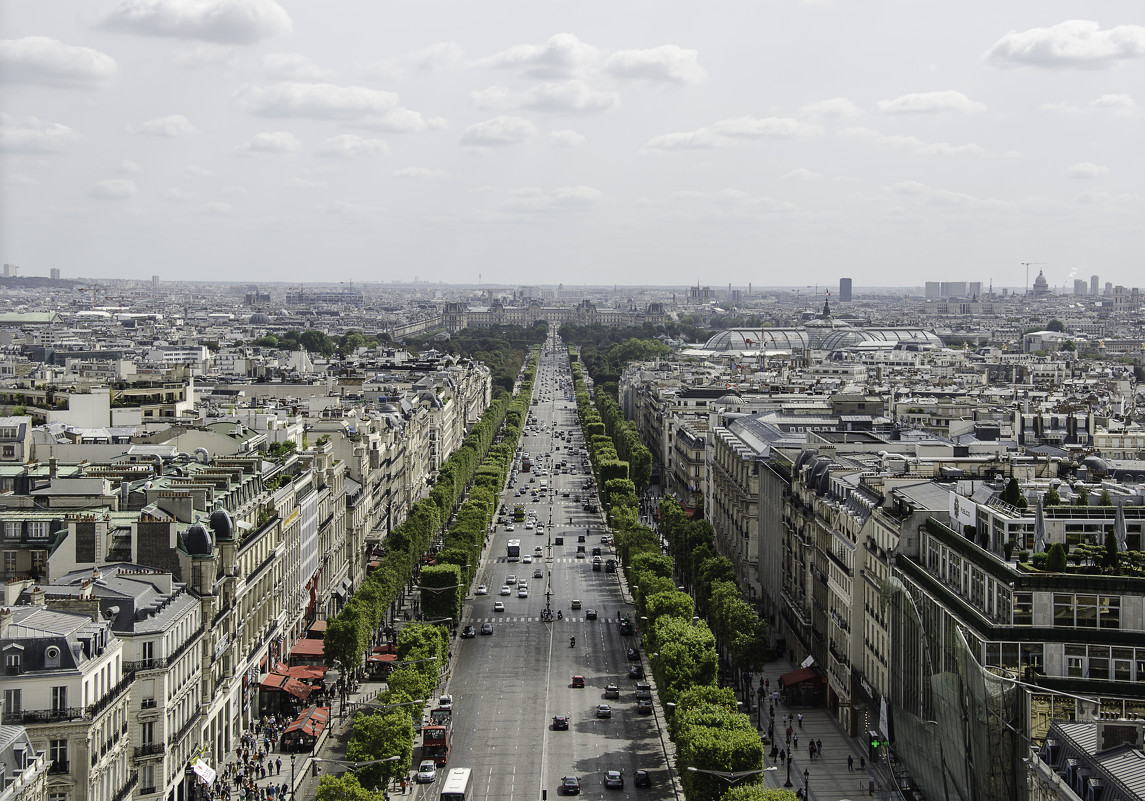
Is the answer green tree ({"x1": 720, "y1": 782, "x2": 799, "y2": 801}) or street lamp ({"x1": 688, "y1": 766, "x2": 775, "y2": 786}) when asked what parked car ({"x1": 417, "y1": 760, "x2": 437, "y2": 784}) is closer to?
street lamp ({"x1": 688, "y1": 766, "x2": 775, "y2": 786})

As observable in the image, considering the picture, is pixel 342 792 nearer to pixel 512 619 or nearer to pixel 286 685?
pixel 286 685

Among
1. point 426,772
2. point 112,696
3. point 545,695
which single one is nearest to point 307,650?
point 545,695

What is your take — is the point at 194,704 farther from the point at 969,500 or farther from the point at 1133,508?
the point at 1133,508

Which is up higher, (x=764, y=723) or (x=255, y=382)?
(x=255, y=382)

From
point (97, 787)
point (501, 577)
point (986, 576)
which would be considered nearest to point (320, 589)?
point (501, 577)

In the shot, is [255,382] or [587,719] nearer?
[587,719]

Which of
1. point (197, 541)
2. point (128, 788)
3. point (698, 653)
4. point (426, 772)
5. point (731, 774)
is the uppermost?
point (197, 541)

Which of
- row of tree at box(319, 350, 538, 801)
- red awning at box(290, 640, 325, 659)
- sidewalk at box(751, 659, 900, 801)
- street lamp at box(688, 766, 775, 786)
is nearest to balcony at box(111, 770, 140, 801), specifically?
row of tree at box(319, 350, 538, 801)
